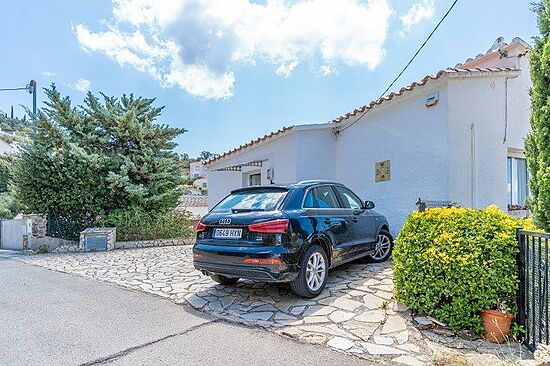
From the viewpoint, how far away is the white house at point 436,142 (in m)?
7.61

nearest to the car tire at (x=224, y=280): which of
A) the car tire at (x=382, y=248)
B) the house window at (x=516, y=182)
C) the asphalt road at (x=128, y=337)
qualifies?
the asphalt road at (x=128, y=337)

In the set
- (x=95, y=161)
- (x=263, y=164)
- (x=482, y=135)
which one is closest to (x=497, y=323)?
(x=482, y=135)

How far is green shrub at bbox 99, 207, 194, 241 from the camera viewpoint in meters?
12.5

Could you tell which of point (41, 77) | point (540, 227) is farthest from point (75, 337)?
point (41, 77)

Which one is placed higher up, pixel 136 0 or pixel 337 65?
pixel 136 0

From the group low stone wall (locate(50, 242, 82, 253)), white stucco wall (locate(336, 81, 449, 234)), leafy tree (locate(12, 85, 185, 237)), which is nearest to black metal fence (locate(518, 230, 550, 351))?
white stucco wall (locate(336, 81, 449, 234))

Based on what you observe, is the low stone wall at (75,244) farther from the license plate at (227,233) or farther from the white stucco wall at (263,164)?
the license plate at (227,233)

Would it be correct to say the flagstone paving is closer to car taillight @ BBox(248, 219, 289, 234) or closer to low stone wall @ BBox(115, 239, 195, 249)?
car taillight @ BBox(248, 219, 289, 234)

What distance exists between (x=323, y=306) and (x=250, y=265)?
3.78ft

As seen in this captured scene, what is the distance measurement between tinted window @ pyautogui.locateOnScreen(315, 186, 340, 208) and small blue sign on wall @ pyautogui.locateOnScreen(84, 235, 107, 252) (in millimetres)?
8727

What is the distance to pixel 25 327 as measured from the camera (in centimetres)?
422

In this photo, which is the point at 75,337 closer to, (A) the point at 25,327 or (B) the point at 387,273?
(A) the point at 25,327

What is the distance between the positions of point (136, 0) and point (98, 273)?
701cm

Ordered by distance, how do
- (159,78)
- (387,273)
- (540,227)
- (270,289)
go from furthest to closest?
(159,78)
(387,273)
(270,289)
(540,227)
